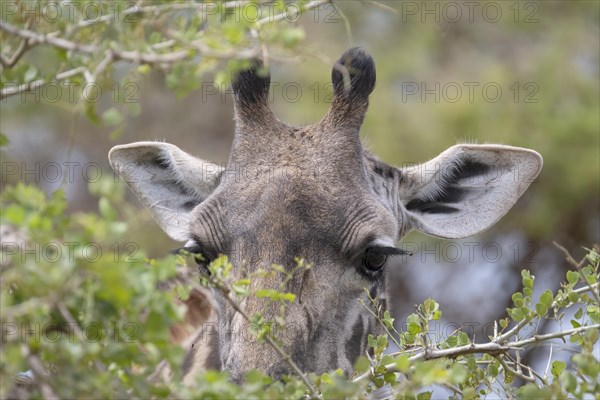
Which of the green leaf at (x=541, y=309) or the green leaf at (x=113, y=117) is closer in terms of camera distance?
the green leaf at (x=113, y=117)

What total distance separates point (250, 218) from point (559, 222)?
1218cm

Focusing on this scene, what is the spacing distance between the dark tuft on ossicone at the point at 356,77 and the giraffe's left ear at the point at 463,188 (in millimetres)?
755

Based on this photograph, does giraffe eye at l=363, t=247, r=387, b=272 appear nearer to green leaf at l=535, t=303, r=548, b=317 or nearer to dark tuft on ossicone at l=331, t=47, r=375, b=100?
dark tuft on ossicone at l=331, t=47, r=375, b=100

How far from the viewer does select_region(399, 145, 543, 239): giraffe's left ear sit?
730 centimetres

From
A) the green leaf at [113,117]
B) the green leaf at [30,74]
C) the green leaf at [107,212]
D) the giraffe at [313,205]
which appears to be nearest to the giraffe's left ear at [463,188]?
the giraffe at [313,205]

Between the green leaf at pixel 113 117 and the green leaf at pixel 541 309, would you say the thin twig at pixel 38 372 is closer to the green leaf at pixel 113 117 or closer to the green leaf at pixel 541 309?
the green leaf at pixel 113 117

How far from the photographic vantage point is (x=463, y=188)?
295 inches

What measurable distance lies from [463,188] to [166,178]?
2251 millimetres

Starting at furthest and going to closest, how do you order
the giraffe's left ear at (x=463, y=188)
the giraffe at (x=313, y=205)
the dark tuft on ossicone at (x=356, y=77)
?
the giraffe's left ear at (x=463, y=188) → the dark tuft on ossicone at (x=356, y=77) → the giraffe at (x=313, y=205)

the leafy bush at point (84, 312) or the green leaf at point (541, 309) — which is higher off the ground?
the leafy bush at point (84, 312)

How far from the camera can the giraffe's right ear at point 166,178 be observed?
745cm

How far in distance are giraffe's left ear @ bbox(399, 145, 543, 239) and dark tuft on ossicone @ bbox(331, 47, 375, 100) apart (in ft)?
2.48

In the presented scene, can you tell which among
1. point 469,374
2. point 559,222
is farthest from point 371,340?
point 559,222

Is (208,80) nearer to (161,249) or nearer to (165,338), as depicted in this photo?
(161,249)
